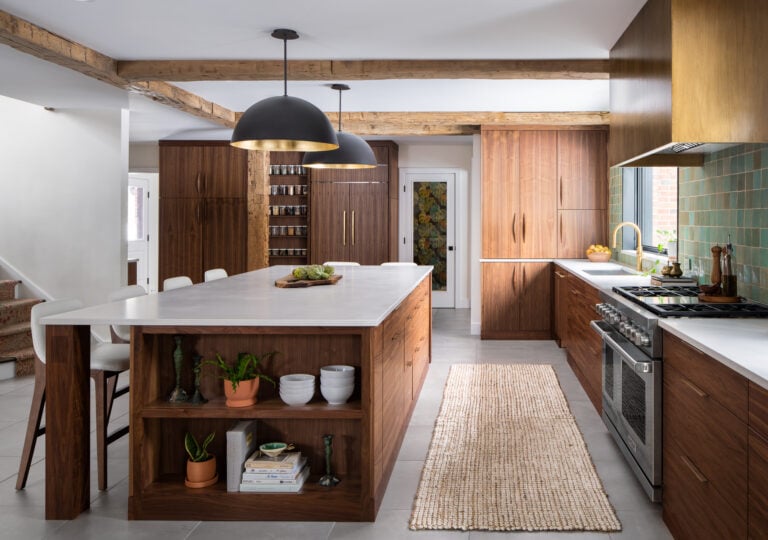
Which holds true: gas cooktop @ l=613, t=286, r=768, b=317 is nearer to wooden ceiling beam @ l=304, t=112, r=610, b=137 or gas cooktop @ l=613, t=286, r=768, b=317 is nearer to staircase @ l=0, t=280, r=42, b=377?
wooden ceiling beam @ l=304, t=112, r=610, b=137

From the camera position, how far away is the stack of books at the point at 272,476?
2.99m

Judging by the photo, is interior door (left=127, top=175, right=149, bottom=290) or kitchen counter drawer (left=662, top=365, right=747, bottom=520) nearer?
kitchen counter drawer (left=662, top=365, right=747, bottom=520)

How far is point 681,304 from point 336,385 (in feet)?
5.63

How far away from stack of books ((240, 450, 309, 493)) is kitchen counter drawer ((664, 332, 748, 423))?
5.30 ft

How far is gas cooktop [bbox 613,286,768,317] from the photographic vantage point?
3072 millimetres

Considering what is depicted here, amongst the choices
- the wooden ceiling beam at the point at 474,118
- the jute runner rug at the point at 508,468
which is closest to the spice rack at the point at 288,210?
the wooden ceiling beam at the point at 474,118

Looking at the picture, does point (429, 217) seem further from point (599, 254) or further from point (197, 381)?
point (197, 381)

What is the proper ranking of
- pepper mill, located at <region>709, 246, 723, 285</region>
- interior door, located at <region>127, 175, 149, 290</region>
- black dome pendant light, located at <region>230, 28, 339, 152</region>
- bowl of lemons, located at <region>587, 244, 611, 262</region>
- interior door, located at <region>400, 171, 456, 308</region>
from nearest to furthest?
pepper mill, located at <region>709, 246, 723, 285</region>, black dome pendant light, located at <region>230, 28, 339, 152</region>, bowl of lemons, located at <region>587, 244, 611, 262</region>, interior door, located at <region>400, 171, 456, 308</region>, interior door, located at <region>127, 175, 149, 290</region>

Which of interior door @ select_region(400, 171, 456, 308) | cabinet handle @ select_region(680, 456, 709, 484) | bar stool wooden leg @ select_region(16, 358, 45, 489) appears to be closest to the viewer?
cabinet handle @ select_region(680, 456, 709, 484)

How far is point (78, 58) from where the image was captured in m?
4.69

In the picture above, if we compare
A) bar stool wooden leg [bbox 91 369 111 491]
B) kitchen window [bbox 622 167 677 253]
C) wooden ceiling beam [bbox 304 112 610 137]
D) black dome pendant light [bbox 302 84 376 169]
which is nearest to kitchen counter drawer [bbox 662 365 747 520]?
bar stool wooden leg [bbox 91 369 111 491]

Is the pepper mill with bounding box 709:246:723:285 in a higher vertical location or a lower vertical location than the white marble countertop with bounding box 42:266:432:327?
higher

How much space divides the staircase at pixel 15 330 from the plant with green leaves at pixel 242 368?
372 centimetres

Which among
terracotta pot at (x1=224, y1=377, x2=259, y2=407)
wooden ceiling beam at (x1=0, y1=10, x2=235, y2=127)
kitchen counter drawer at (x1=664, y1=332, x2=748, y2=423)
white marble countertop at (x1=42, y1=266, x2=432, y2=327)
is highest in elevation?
wooden ceiling beam at (x1=0, y1=10, x2=235, y2=127)
